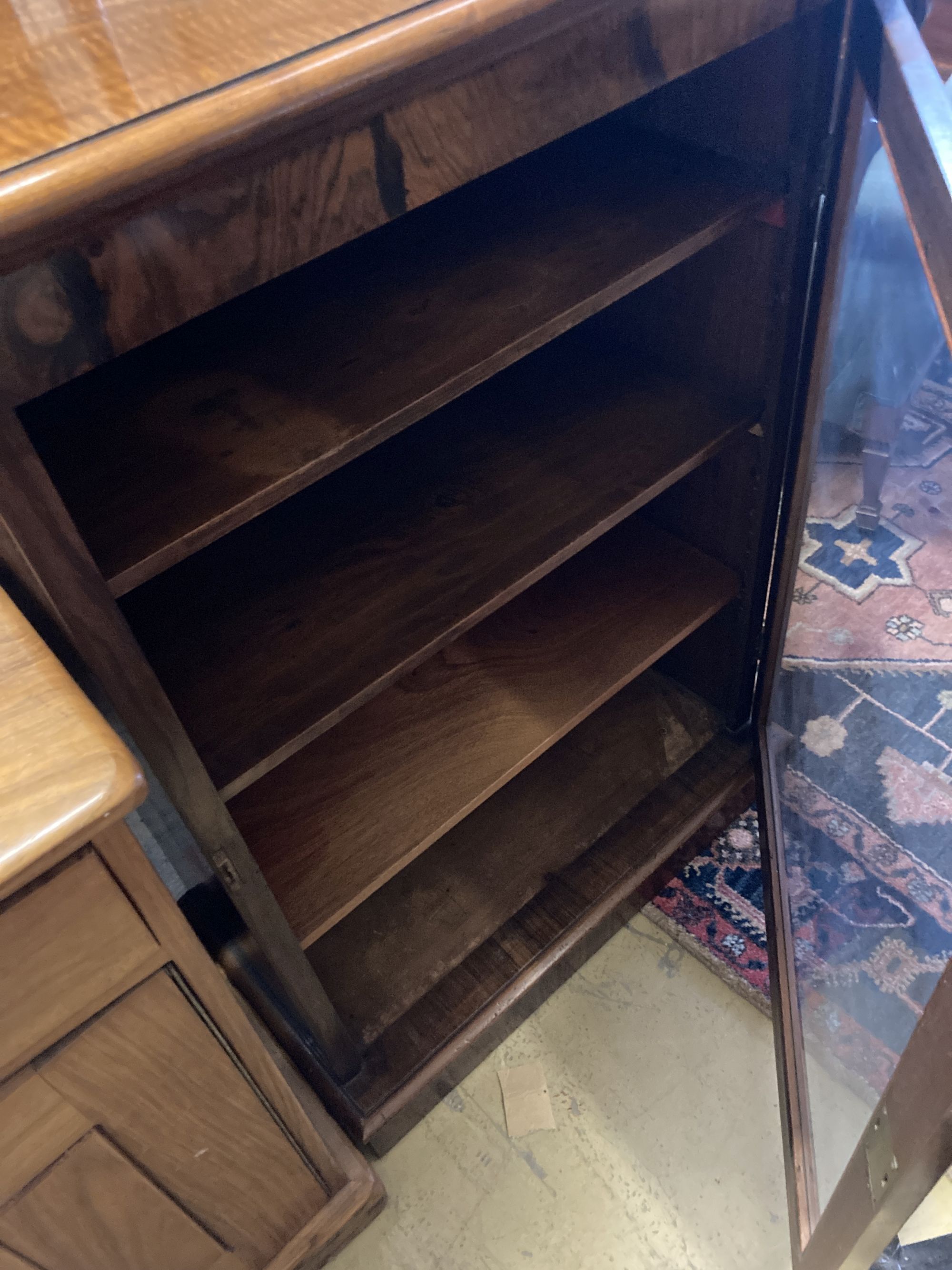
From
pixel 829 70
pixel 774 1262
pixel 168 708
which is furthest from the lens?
pixel 774 1262

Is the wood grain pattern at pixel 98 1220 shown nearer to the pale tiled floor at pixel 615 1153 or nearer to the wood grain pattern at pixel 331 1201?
the wood grain pattern at pixel 331 1201

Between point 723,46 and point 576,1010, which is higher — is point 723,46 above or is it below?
above

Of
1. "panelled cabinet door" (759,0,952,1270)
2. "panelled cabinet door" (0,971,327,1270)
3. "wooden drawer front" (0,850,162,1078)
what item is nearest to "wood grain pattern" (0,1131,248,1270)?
"panelled cabinet door" (0,971,327,1270)

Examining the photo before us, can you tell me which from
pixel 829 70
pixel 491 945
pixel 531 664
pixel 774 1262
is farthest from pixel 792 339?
pixel 774 1262

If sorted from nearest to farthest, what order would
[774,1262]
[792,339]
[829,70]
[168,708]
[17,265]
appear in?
[17,265] < [168,708] < [829,70] < [792,339] < [774,1262]

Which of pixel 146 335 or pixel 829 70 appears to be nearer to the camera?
pixel 146 335

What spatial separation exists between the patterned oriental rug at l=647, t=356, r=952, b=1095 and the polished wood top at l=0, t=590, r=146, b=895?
1.50ft

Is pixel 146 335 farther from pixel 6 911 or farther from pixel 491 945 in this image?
pixel 491 945

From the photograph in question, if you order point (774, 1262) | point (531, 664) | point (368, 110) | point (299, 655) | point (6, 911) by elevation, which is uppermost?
point (368, 110)

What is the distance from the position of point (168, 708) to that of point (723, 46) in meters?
0.55

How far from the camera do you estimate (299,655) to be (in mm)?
750

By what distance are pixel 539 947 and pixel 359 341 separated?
704mm

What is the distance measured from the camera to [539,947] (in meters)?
1.06

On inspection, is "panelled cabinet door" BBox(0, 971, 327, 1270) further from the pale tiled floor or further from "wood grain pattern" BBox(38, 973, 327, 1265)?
the pale tiled floor
